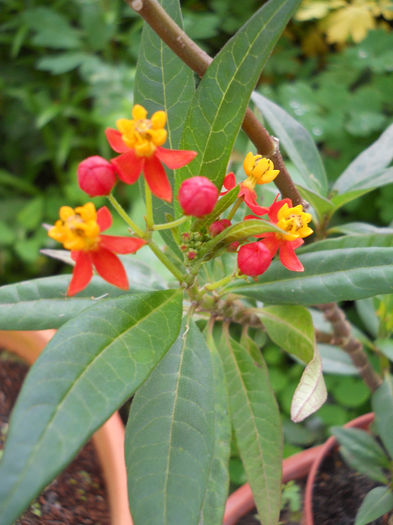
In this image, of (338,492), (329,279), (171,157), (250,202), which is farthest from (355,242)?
(338,492)

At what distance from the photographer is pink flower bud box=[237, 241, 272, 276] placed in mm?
551

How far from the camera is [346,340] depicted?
0.87m

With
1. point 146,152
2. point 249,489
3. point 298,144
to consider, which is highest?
point 146,152

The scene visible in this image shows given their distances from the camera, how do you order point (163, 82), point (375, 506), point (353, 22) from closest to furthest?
point (163, 82) → point (375, 506) → point (353, 22)

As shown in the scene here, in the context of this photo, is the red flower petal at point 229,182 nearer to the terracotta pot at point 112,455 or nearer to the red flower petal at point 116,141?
the red flower petal at point 116,141

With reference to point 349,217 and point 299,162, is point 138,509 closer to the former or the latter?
point 299,162

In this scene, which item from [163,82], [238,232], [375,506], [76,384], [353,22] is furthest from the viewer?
[353,22]

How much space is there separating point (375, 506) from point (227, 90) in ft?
2.16

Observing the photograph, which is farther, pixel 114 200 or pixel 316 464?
pixel 316 464

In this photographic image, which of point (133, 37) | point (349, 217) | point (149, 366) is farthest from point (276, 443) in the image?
point (133, 37)

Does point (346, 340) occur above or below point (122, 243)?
below

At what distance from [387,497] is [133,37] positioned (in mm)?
1729

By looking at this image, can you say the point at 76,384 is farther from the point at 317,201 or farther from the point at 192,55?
the point at 317,201

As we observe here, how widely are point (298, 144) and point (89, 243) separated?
49 cm
